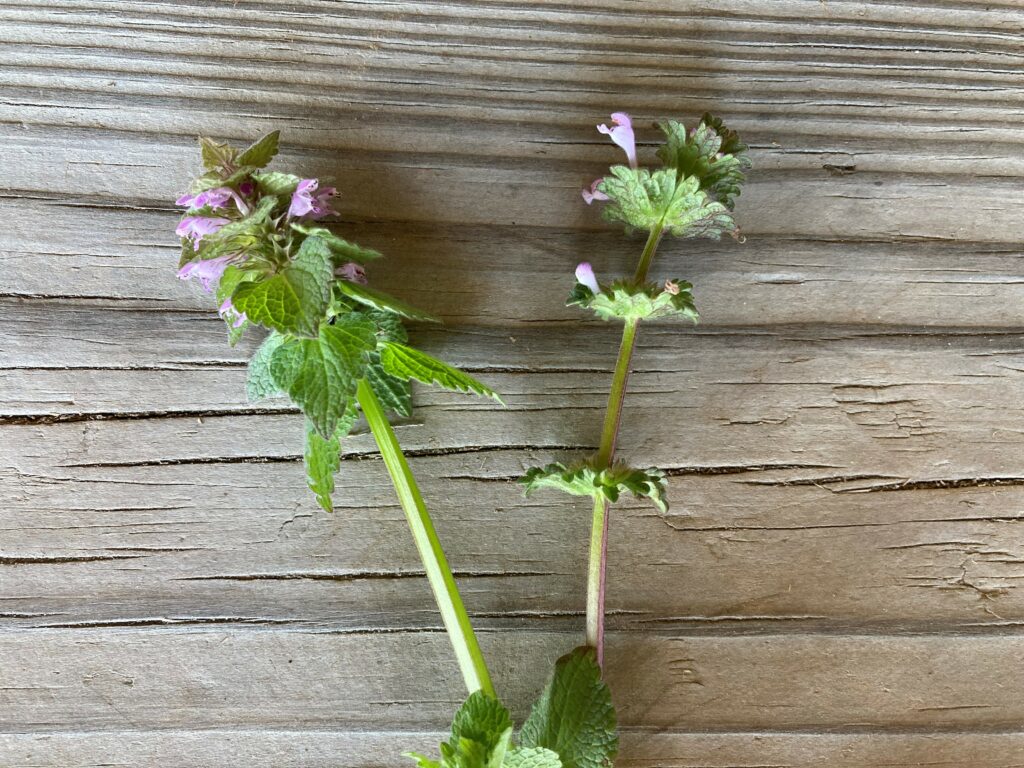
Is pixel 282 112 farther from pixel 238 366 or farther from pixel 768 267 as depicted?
pixel 768 267

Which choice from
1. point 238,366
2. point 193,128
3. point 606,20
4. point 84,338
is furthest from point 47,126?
point 606,20

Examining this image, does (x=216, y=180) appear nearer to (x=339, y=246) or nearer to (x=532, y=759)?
(x=339, y=246)

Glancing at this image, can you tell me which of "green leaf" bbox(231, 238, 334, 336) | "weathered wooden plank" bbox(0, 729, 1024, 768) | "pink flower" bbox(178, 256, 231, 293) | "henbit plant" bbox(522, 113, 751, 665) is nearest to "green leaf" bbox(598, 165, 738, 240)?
"henbit plant" bbox(522, 113, 751, 665)

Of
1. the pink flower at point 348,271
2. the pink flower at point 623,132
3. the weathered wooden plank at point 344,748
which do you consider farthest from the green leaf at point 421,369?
the weathered wooden plank at point 344,748

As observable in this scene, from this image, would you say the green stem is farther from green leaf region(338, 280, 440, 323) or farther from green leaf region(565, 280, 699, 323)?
green leaf region(565, 280, 699, 323)

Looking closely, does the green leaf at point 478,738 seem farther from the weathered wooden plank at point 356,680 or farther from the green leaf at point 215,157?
the green leaf at point 215,157

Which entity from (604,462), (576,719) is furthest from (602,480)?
(576,719)
